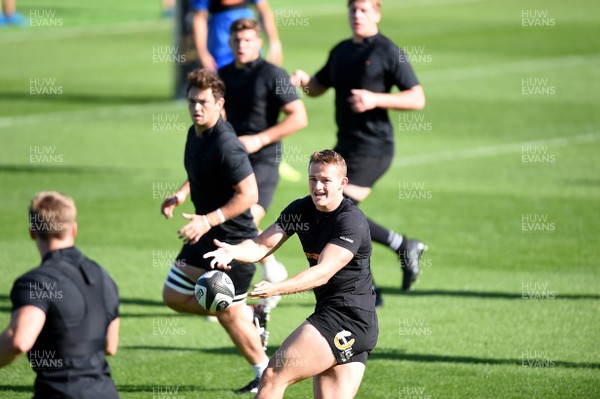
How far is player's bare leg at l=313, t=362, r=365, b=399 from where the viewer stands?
730cm

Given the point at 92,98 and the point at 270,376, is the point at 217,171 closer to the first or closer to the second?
the point at 270,376

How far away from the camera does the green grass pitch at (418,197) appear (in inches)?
385

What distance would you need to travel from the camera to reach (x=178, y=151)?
19.4 m

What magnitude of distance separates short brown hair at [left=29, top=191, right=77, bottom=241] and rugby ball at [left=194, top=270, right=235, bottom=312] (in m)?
1.56

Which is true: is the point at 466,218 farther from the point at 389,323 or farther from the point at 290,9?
the point at 290,9

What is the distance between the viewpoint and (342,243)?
23.7 feet

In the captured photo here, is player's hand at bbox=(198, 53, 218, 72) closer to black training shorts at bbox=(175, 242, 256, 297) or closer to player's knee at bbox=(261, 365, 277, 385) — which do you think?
black training shorts at bbox=(175, 242, 256, 297)

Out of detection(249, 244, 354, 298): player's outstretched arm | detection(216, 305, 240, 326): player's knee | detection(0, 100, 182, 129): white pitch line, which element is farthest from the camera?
detection(0, 100, 182, 129): white pitch line

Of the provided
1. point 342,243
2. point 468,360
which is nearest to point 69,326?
point 342,243

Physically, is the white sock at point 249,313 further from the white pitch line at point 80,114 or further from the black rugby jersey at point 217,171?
the white pitch line at point 80,114

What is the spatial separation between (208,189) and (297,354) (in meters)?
2.40

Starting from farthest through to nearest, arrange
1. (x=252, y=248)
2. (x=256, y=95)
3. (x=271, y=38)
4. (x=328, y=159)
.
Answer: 1. (x=271, y=38)
2. (x=256, y=95)
3. (x=252, y=248)
4. (x=328, y=159)

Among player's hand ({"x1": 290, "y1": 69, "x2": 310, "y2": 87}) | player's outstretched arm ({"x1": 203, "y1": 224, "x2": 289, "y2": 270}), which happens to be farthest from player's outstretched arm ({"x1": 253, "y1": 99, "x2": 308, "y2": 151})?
player's outstretched arm ({"x1": 203, "y1": 224, "x2": 289, "y2": 270})

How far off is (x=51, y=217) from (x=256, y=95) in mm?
5160
